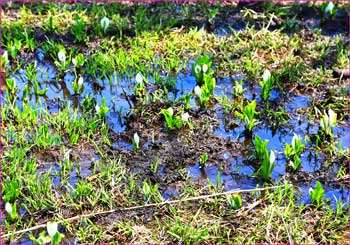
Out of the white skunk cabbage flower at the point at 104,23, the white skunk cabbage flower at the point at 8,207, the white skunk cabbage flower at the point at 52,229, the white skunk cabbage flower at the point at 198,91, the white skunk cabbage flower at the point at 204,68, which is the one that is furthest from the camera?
the white skunk cabbage flower at the point at 104,23

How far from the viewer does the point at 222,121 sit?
3.98 metres

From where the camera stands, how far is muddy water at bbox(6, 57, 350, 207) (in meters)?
3.46

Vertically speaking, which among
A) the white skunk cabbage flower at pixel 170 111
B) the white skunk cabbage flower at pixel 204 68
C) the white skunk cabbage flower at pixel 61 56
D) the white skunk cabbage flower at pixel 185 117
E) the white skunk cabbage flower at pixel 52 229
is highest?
the white skunk cabbage flower at pixel 61 56

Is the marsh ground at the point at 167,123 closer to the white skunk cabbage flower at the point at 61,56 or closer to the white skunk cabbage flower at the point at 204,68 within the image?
the white skunk cabbage flower at the point at 61,56

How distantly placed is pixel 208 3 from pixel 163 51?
95cm

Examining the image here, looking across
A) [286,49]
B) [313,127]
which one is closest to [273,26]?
[286,49]

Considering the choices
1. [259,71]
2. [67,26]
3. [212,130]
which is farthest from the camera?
[67,26]

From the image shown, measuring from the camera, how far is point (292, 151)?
3.54 meters

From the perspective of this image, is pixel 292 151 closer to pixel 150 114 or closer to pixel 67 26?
pixel 150 114

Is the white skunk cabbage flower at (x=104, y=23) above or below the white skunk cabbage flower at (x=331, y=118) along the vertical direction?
above

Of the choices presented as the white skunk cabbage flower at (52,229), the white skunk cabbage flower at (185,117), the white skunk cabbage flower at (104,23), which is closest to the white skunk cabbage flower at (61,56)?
the white skunk cabbage flower at (104,23)

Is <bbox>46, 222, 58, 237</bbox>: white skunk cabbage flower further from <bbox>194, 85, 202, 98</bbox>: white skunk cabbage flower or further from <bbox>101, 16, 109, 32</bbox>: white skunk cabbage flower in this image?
<bbox>101, 16, 109, 32</bbox>: white skunk cabbage flower

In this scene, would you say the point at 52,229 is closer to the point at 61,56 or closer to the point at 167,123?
the point at 167,123

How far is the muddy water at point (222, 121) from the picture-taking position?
11.4 ft
